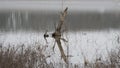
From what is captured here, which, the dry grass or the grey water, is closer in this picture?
the dry grass

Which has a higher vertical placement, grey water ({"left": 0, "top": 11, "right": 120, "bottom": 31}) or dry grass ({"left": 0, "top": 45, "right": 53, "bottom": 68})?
grey water ({"left": 0, "top": 11, "right": 120, "bottom": 31})

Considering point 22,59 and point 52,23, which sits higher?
point 52,23

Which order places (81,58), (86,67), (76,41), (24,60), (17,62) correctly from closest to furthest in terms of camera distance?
(17,62)
(24,60)
(86,67)
(81,58)
(76,41)

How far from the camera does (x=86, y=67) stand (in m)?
9.84

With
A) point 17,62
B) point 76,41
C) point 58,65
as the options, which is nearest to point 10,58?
point 17,62

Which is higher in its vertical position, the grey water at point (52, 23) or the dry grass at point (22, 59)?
the grey water at point (52, 23)

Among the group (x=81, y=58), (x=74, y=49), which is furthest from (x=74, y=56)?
(x=74, y=49)

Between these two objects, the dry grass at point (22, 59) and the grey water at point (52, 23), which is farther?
the grey water at point (52, 23)

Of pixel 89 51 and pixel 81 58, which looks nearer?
pixel 81 58

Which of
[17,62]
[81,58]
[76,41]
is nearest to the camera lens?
[17,62]

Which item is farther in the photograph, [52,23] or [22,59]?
Result: [52,23]

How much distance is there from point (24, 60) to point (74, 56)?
13.0 ft

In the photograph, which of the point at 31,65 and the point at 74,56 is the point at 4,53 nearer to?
the point at 31,65

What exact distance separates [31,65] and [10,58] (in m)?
0.52
